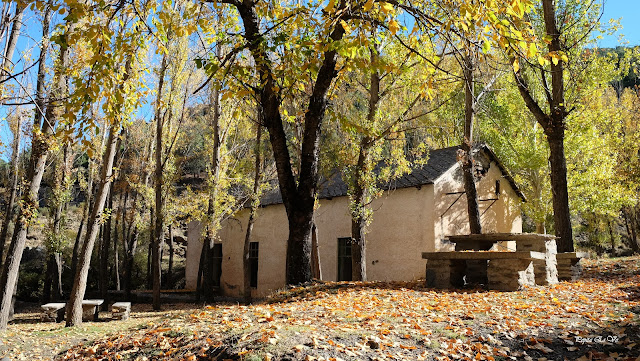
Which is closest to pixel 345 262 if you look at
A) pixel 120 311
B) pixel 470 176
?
pixel 470 176

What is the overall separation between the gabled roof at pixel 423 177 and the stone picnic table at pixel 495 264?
212 inches

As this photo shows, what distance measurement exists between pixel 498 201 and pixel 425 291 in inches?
470

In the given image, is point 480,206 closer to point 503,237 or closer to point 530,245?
point 530,245

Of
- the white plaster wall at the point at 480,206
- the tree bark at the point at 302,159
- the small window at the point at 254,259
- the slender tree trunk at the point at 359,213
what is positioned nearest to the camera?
the tree bark at the point at 302,159

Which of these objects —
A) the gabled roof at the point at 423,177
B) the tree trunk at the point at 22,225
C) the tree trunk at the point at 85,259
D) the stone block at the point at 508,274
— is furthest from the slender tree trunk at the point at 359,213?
the tree trunk at the point at 22,225

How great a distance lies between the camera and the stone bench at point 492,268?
7.37m

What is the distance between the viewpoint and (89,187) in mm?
21422

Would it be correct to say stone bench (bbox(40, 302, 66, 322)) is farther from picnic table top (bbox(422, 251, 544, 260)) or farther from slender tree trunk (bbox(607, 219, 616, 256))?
slender tree trunk (bbox(607, 219, 616, 256))

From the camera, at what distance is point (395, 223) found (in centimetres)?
1557

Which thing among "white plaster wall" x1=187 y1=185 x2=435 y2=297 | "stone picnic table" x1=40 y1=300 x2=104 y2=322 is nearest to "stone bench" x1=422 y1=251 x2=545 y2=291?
"white plaster wall" x1=187 y1=185 x2=435 y2=297

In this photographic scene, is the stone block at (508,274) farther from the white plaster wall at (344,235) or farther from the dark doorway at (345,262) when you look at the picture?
the dark doorway at (345,262)

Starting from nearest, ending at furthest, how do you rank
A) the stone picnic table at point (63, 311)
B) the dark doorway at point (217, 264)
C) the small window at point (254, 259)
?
1. the stone picnic table at point (63, 311)
2. the small window at point (254, 259)
3. the dark doorway at point (217, 264)

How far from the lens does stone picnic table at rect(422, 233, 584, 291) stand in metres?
7.42

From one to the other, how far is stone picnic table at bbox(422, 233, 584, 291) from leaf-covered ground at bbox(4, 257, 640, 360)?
67 cm
